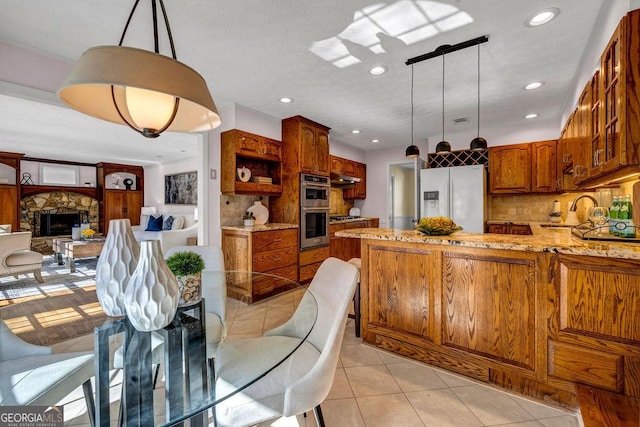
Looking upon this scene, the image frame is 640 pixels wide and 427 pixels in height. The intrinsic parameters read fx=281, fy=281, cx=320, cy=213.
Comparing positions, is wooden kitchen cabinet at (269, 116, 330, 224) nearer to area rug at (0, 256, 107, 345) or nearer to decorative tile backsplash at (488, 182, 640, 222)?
area rug at (0, 256, 107, 345)

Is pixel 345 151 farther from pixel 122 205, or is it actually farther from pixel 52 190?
pixel 52 190

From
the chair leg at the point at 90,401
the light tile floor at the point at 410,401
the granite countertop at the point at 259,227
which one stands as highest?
the granite countertop at the point at 259,227

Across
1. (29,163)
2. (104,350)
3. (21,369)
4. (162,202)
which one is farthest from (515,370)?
(29,163)

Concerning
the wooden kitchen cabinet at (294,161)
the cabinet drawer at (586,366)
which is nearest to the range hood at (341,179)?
the wooden kitchen cabinet at (294,161)

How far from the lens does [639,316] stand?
56.4 inches

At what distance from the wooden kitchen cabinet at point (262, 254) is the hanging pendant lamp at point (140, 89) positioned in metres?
1.96

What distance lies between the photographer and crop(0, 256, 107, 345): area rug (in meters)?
1.66

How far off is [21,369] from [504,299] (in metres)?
2.48

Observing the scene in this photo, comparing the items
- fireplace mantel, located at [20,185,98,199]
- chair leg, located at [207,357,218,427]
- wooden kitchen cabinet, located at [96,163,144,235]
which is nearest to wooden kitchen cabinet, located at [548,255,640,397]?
chair leg, located at [207,357,218,427]

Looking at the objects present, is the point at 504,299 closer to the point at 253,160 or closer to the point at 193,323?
the point at 193,323

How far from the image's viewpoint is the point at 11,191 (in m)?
6.59

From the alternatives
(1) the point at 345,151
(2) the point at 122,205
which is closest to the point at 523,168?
(1) the point at 345,151

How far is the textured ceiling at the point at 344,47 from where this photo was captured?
1.87m

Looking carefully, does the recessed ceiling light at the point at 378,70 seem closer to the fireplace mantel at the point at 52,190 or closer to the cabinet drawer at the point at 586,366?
the cabinet drawer at the point at 586,366
